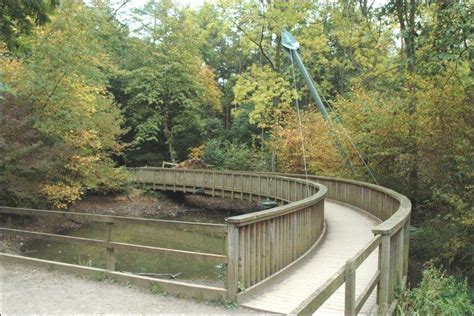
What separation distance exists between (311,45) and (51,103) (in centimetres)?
1497

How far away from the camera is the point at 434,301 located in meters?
5.70

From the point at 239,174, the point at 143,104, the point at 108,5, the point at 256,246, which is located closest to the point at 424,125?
the point at 256,246

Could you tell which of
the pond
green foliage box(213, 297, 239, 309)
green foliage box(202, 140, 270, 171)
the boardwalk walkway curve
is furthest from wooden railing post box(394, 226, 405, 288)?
green foliage box(202, 140, 270, 171)

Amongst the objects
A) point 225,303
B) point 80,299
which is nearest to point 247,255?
point 225,303

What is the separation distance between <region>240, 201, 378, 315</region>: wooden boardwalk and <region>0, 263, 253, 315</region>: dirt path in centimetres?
51

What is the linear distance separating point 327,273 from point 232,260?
2162 millimetres

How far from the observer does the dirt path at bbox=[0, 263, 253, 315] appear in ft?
15.8

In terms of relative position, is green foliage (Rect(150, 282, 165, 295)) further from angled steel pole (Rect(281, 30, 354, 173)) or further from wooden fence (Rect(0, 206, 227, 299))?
angled steel pole (Rect(281, 30, 354, 173))

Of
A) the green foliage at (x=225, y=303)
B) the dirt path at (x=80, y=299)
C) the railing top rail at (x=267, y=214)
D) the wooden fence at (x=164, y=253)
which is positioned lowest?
the dirt path at (x=80, y=299)

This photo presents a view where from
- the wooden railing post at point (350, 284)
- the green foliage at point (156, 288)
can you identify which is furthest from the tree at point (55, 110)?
the wooden railing post at point (350, 284)

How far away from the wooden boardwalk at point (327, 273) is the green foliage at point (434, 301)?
0.44m

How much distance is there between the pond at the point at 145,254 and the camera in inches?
404

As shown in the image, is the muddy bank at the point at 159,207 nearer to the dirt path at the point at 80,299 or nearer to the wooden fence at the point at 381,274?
the dirt path at the point at 80,299

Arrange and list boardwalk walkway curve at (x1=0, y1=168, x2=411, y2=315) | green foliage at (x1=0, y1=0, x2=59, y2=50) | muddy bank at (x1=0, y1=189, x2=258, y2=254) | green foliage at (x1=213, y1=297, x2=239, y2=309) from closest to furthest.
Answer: boardwalk walkway curve at (x1=0, y1=168, x2=411, y2=315), green foliage at (x1=213, y1=297, x2=239, y2=309), green foliage at (x1=0, y1=0, x2=59, y2=50), muddy bank at (x1=0, y1=189, x2=258, y2=254)
